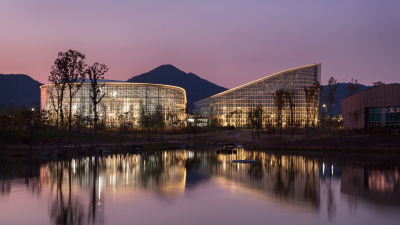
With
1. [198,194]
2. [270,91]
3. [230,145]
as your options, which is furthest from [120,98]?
[198,194]

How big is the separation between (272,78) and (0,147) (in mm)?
89193

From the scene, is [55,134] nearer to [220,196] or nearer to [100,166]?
[100,166]

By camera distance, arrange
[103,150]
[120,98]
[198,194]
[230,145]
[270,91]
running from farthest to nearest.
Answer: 1. [120,98]
2. [270,91]
3. [230,145]
4. [103,150]
5. [198,194]

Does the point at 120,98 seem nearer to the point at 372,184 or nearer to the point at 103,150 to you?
the point at 103,150

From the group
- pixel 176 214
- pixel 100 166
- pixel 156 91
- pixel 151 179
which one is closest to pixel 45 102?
pixel 156 91

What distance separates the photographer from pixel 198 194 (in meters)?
21.4

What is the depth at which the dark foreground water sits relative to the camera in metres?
16.0

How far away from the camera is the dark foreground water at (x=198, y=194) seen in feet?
52.6

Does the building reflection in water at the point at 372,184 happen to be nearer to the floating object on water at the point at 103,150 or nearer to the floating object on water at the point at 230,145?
the floating object on water at the point at 103,150

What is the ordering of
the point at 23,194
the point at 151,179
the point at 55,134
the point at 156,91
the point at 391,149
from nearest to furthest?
1. the point at 23,194
2. the point at 151,179
3. the point at 391,149
4. the point at 55,134
5. the point at 156,91

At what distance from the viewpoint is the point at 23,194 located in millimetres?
20688

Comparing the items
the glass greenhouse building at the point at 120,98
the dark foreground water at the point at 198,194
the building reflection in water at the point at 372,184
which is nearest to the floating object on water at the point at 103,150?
the dark foreground water at the point at 198,194

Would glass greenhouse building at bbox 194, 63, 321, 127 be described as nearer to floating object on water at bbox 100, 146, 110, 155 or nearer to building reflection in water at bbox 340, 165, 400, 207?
floating object on water at bbox 100, 146, 110, 155

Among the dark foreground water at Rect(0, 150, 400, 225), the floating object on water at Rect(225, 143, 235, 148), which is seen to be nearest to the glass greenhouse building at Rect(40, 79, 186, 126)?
the floating object on water at Rect(225, 143, 235, 148)
